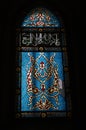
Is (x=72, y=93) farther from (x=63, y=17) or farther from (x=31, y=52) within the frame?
(x=63, y=17)

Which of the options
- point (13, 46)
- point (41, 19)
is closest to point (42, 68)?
point (13, 46)

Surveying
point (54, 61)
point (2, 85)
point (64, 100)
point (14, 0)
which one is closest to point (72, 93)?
point (64, 100)

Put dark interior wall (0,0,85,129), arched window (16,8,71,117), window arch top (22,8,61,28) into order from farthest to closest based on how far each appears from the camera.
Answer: window arch top (22,8,61,28) → arched window (16,8,71,117) → dark interior wall (0,0,85,129)

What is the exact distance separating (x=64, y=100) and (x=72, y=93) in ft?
0.48

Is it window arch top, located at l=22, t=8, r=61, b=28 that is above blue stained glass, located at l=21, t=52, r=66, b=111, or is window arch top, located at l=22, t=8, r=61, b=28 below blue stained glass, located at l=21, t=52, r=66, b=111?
above

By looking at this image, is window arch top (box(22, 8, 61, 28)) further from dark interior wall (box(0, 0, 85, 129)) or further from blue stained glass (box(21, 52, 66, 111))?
blue stained glass (box(21, 52, 66, 111))

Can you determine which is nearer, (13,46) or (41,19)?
(13,46)

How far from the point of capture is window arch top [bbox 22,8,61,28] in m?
5.81

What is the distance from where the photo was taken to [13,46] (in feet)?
18.0

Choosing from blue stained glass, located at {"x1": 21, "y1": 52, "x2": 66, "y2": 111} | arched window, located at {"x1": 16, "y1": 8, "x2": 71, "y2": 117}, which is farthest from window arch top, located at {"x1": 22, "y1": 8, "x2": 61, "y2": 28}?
blue stained glass, located at {"x1": 21, "y1": 52, "x2": 66, "y2": 111}

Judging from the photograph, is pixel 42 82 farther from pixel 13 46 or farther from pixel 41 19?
pixel 41 19

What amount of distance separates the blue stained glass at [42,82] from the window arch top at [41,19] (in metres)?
0.53

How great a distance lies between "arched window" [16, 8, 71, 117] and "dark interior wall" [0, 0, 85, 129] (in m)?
0.09

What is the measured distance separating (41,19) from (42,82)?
1088mm
